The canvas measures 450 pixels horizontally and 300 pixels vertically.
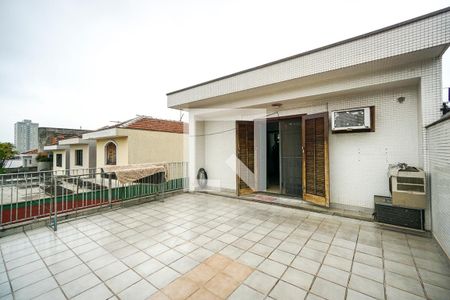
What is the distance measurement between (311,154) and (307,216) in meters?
1.52

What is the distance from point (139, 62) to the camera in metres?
7.69

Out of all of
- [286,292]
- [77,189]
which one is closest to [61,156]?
[77,189]

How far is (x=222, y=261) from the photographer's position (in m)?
2.36

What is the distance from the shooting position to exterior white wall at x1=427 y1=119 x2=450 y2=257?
7.40 feet

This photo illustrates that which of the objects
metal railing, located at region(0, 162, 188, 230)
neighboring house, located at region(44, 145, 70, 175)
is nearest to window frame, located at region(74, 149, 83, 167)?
neighboring house, located at region(44, 145, 70, 175)

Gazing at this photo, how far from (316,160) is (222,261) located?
3302 millimetres

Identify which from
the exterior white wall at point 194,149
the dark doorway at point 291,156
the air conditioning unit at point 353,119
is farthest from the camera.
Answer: the exterior white wall at point 194,149

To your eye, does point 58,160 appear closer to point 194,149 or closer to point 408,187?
point 194,149

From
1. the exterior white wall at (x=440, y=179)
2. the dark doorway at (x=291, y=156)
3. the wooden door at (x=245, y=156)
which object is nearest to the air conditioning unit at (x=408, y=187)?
the exterior white wall at (x=440, y=179)

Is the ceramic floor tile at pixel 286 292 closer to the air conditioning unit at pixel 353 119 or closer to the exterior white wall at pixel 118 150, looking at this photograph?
the air conditioning unit at pixel 353 119

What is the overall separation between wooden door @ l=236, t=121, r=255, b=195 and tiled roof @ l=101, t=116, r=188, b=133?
170 inches

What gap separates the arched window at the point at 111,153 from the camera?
9.89m

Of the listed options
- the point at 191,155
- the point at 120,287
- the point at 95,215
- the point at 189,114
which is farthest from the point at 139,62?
the point at 120,287

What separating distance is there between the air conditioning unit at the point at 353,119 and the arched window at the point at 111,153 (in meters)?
10.6
